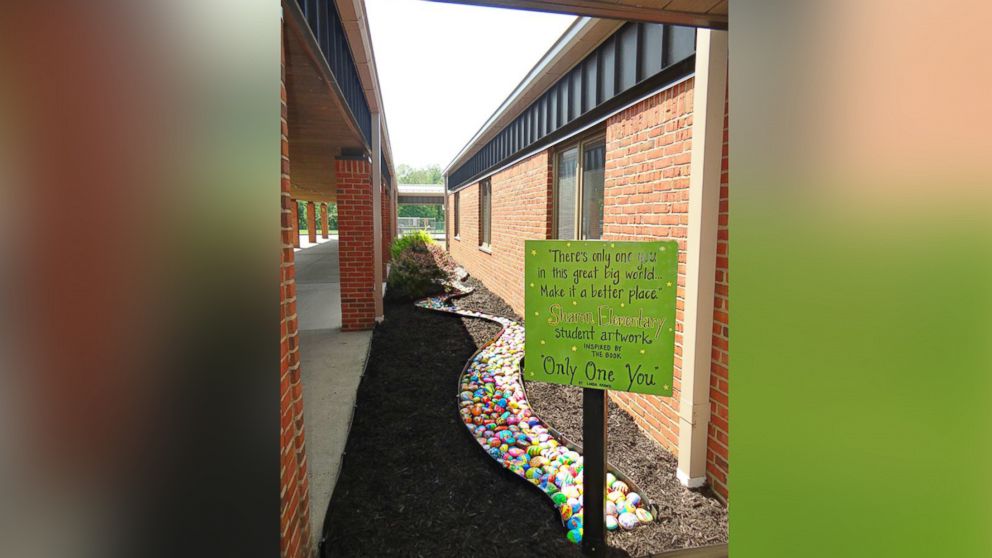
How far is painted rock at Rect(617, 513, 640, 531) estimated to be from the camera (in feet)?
9.20

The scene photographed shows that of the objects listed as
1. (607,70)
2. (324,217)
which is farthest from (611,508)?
(324,217)

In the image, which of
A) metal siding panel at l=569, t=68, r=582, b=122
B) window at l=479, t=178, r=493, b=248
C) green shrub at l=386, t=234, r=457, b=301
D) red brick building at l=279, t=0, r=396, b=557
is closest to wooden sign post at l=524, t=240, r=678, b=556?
red brick building at l=279, t=0, r=396, b=557

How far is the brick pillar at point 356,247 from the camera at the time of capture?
22.6 ft

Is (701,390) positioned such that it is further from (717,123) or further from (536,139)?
(536,139)

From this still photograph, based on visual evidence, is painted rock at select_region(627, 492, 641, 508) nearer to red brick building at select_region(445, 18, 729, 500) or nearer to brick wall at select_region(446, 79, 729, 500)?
red brick building at select_region(445, 18, 729, 500)

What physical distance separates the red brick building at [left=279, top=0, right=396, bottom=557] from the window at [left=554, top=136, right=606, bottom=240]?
2.62m

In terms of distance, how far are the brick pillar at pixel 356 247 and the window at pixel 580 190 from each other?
2.81 meters

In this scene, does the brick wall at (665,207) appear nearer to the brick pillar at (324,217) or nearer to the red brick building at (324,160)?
the red brick building at (324,160)

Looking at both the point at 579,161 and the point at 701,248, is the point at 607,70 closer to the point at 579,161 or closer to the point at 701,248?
the point at 579,161

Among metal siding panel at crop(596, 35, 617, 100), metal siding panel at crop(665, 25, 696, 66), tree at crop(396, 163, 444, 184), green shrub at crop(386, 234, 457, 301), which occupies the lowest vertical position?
green shrub at crop(386, 234, 457, 301)

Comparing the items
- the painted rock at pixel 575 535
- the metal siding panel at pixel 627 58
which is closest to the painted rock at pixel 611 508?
the painted rock at pixel 575 535
